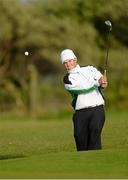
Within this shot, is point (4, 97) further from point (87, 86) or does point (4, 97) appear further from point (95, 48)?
point (87, 86)

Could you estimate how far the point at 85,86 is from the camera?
1225 centimetres

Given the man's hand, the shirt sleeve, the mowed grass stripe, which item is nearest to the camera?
the mowed grass stripe

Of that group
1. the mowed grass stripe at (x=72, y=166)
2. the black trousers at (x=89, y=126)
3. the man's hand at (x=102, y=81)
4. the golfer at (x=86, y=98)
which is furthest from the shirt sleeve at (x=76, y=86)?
the mowed grass stripe at (x=72, y=166)

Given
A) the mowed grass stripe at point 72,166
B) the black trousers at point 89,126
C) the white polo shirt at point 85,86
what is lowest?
the mowed grass stripe at point 72,166

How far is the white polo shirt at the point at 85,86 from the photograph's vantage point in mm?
12258

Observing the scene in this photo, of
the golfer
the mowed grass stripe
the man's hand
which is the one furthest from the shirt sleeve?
the mowed grass stripe

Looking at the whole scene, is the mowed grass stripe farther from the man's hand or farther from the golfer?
the man's hand

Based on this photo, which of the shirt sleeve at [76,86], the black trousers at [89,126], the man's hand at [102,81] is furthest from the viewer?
the black trousers at [89,126]

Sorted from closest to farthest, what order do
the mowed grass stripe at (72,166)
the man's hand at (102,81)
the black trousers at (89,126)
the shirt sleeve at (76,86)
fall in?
the mowed grass stripe at (72,166) < the man's hand at (102,81) < the shirt sleeve at (76,86) < the black trousers at (89,126)

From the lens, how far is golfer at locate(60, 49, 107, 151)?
40.3 ft

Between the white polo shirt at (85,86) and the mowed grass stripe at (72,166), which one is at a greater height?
the white polo shirt at (85,86)

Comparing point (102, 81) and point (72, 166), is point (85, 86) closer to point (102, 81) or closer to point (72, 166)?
point (102, 81)

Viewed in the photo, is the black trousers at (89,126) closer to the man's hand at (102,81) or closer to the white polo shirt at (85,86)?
the white polo shirt at (85,86)

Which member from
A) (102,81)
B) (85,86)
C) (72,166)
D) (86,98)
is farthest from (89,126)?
(72,166)
